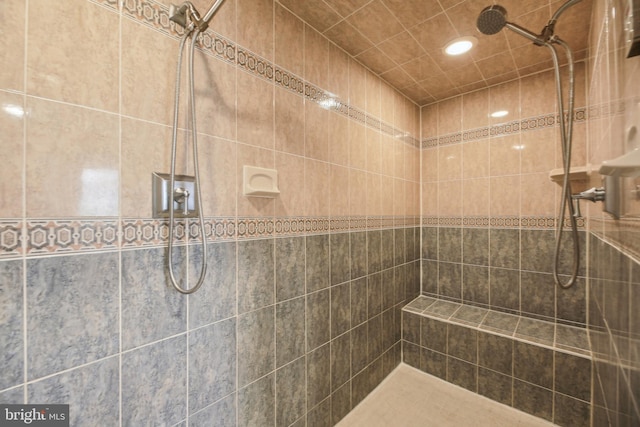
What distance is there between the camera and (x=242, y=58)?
1093 mm

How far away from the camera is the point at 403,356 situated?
2.20m

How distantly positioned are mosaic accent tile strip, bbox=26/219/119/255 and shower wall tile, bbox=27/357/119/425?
33 cm

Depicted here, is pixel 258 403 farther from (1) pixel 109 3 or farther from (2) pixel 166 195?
(1) pixel 109 3

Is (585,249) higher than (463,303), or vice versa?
(585,249)

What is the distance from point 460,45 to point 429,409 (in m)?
2.34

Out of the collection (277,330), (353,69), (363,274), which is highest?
(353,69)

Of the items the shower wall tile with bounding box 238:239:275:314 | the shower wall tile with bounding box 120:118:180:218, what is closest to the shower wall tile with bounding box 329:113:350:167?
the shower wall tile with bounding box 238:239:275:314

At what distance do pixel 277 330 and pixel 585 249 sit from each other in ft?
6.83

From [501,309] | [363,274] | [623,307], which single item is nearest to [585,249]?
[501,309]

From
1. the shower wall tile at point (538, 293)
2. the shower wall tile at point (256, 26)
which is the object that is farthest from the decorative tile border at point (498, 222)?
the shower wall tile at point (256, 26)

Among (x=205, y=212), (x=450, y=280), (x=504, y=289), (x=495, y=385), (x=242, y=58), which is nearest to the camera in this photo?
(x=205, y=212)

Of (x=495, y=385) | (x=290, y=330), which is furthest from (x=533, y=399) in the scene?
(x=290, y=330)

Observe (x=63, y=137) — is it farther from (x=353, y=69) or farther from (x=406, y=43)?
(x=406, y=43)

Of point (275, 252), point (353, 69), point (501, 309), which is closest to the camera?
point (275, 252)
